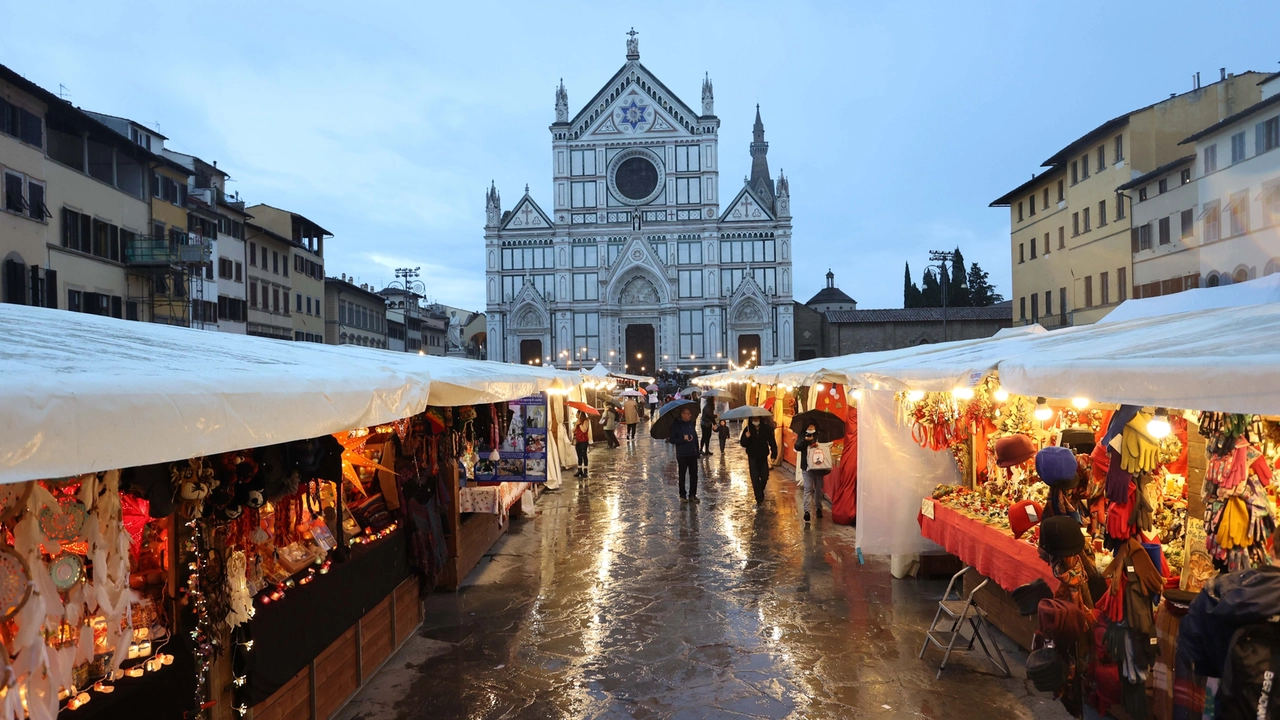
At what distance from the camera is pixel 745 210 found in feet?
167

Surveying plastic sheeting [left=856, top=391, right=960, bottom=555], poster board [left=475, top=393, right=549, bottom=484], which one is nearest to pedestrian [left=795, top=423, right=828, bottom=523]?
plastic sheeting [left=856, top=391, right=960, bottom=555]

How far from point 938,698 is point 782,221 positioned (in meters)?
46.5

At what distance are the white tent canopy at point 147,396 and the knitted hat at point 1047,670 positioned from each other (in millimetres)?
3697

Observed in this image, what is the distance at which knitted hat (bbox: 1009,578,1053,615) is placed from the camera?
4.70 m

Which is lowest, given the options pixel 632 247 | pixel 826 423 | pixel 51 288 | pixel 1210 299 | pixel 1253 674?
pixel 1253 674

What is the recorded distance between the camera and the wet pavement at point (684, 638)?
5.57 meters

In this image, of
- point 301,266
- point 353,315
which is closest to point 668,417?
point 301,266

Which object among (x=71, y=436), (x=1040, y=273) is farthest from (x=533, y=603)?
(x=1040, y=273)

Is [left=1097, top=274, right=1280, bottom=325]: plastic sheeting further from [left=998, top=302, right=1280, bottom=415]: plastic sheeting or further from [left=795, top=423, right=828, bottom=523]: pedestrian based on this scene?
[left=795, top=423, right=828, bottom=523]: pedestrian

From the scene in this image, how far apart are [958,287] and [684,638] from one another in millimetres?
55774

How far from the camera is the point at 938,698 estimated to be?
555cm

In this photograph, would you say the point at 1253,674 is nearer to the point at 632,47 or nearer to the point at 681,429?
the point at 681,429

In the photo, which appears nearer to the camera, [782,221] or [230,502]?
[230,502]

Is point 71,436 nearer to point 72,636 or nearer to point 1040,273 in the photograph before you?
point 72,636
